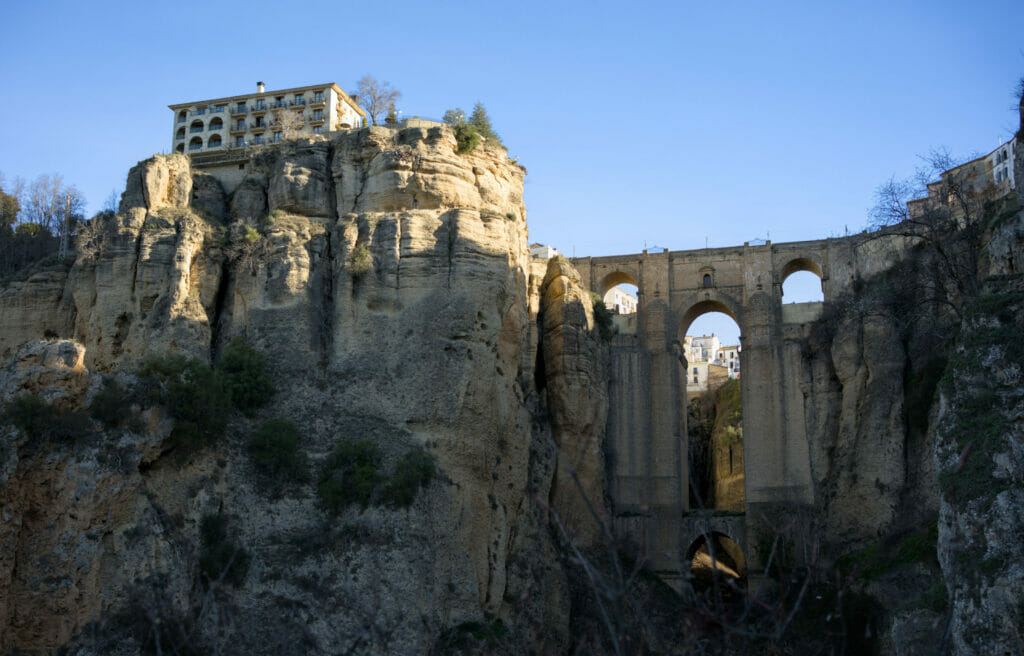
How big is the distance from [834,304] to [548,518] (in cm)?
1640

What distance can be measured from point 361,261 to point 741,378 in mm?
19543

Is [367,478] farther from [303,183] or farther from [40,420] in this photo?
[303,183]

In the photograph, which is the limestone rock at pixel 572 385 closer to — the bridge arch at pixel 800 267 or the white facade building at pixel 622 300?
the bridge arch at pixel 800 267

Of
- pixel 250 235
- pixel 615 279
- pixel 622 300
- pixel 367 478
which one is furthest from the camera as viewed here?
pixel 622 300

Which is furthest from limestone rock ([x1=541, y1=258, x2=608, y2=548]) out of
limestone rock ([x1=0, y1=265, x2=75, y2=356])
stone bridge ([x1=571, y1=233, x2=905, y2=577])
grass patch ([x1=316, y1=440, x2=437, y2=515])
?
limestone rock ([x1=0, y1=265, x2=75, y2=356])

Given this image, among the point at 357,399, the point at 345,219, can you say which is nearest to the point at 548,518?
the point at 357,399

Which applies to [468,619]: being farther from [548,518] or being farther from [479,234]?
[479,234]

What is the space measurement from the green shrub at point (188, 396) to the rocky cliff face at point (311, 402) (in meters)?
0.51

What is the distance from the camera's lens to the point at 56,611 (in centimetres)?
2919

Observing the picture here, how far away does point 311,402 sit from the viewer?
3647 centimetres

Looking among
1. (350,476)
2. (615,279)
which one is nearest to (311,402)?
(350,476)

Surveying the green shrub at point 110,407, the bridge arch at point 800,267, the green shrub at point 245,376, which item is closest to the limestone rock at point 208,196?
the green shrub at point 245,376

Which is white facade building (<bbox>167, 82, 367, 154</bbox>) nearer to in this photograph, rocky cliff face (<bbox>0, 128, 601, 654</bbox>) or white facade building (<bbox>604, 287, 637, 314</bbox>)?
rocky cliff face (<bbox>0, 128, 601, 654</bbox>)

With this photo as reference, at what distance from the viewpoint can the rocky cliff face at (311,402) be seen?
30344 mm
